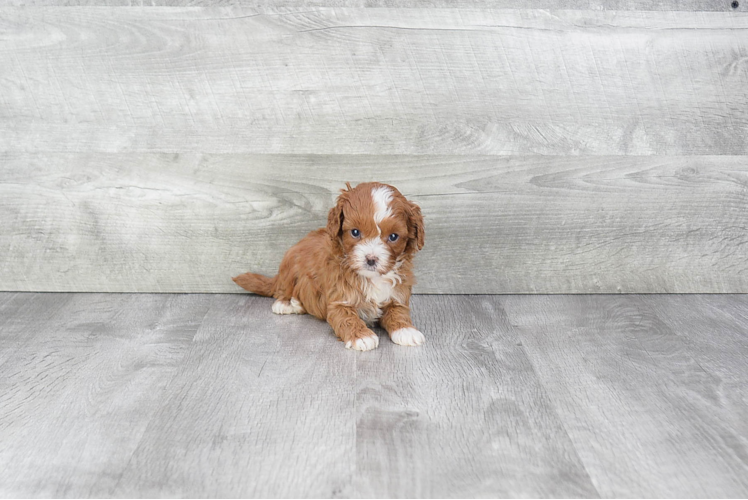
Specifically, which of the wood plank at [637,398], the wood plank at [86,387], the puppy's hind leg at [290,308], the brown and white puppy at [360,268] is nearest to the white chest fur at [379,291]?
the brown and white puppy at [360,268]

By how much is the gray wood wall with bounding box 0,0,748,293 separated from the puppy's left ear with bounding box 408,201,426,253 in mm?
405

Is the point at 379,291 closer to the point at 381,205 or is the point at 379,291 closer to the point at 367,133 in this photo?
the point at 381,205

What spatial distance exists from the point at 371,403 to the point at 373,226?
439mm

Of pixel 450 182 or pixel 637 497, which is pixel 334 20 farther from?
pixel 637 497

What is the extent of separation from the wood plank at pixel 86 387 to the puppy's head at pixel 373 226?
49 cm

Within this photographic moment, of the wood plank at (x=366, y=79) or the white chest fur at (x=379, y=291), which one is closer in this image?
the white chest fur at (x=379, y=291)

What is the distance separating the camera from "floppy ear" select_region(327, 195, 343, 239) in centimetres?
172

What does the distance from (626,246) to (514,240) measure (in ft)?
1.19

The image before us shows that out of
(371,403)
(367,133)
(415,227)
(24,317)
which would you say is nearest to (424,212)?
(367,133)

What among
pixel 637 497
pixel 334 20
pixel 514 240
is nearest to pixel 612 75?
pixel 514 240

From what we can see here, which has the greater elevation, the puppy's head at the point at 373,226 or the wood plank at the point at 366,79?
the wood plank at the point at 366,79

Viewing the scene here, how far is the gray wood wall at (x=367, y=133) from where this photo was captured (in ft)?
6.76

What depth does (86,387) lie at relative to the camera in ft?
5.00

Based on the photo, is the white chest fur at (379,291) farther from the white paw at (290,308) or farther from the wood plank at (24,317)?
the wood plank at (24,317)
